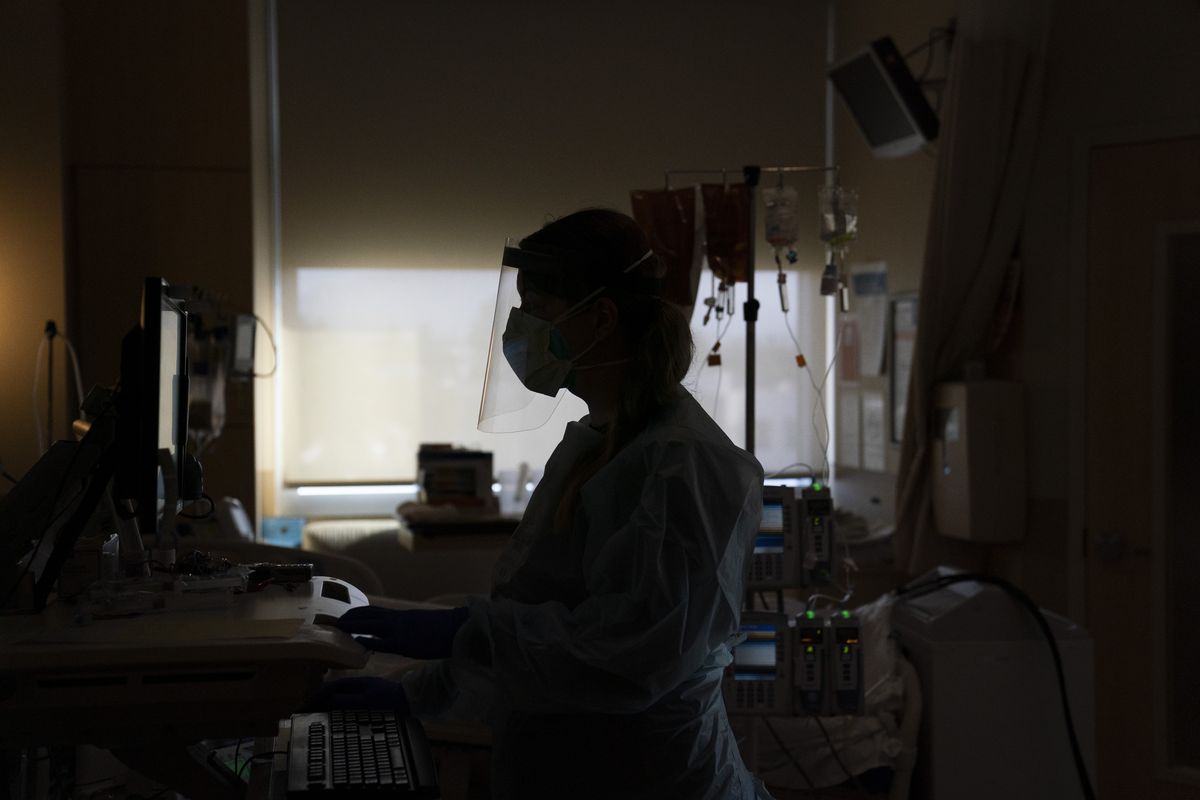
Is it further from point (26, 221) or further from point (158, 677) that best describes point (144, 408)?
point (26, 221)

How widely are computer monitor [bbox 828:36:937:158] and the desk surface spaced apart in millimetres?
3216

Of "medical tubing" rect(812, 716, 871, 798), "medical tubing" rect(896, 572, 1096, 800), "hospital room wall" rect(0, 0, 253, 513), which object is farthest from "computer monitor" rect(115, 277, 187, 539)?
"hospital room wall" rect(0, 0, 253, 513)

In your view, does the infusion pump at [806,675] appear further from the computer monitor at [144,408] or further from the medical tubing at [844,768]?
the computer monitor at [144,408]

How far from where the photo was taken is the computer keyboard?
4.25 ft

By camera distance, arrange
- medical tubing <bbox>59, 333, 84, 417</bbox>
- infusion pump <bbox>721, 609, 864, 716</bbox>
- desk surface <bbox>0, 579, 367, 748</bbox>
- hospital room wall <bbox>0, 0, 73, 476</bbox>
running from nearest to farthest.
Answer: desk surface <bbox>0, 579, 367, 748</bbox> < infusion pump <bbox>721, 609, 864, 716</bbox> < medical tubing <bbox>59, 333, 84, 417</bbox> < hospital room wall <bbox>0, 0, 73, 476</bbox>

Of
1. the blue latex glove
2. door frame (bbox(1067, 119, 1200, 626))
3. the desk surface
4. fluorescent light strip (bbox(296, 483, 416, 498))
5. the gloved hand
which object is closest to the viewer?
the desk surface

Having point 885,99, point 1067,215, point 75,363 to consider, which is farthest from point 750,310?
point 75,363

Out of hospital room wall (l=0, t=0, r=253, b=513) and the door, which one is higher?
hospital room wall (l=0, t=0, r=253, b=513)

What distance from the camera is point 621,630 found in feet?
4.23

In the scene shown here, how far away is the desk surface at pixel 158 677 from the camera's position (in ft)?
4.01

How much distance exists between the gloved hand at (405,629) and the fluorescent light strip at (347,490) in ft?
12.0

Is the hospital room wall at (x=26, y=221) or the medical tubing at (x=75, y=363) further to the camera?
the hospital room wall at (x=26, y=221)

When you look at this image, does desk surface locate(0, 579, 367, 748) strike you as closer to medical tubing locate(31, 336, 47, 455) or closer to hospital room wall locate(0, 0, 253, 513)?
medical tubing locate(31, 336, 47, 455)

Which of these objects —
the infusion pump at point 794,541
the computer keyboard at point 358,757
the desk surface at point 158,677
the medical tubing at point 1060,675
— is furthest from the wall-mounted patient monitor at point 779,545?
the desk surface at point 158,677
